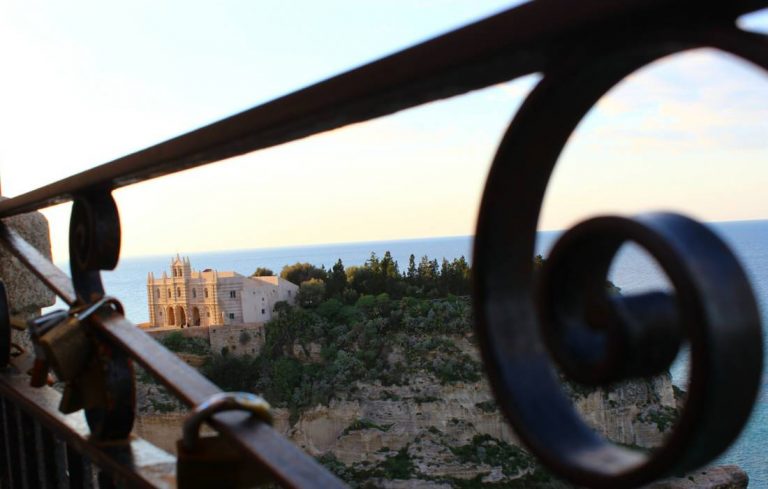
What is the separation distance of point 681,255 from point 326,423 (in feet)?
96.8

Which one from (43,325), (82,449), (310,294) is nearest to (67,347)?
(43,325)

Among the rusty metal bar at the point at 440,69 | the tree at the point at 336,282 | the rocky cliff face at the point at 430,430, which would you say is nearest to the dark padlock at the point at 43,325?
the rusty metal bar at the point at 440,69

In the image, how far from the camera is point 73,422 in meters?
1.06

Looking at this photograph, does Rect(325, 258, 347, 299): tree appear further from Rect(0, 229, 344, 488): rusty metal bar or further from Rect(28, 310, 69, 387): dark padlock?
Rect(0, 229, 344, 488): rusty metal bar

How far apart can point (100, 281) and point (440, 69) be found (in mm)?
724

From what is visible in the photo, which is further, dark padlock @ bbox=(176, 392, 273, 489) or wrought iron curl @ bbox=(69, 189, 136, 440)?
wrought iron curl @ bbox=(69, 189, 136, 440)

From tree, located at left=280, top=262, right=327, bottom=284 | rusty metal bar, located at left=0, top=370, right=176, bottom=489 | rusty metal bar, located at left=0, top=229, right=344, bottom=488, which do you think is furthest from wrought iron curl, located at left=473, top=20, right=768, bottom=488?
tree, located at left=280, top=262, right=327, bottom=284

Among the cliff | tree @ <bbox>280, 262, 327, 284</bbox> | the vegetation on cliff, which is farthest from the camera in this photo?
tree @ <bbox>280, 262, 327, 284</bbox>

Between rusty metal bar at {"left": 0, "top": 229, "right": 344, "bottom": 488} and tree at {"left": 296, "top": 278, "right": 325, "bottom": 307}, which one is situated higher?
rusty metal bar at {"left": 0, "top": 229, "right": 344, "bottom": 488}

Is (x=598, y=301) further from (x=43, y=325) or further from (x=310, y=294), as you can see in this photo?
(x=310, y=294)

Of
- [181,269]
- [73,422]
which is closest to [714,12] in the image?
[73,422]

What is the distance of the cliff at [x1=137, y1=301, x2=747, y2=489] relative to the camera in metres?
26.7

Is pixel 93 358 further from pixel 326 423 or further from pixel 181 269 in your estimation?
pixel 181 269

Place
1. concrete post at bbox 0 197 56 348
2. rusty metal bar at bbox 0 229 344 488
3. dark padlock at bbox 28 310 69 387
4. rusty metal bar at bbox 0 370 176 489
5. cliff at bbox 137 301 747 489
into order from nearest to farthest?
rusty metal bar at bbox 0 229 344 488 → rusty metal bar at bbox 0 370 176 489 → dark padlock at bbox 28 310 69 387 → concrete post at bbox 0 197 56 348 → cliff at bbox 137 301 747 489
